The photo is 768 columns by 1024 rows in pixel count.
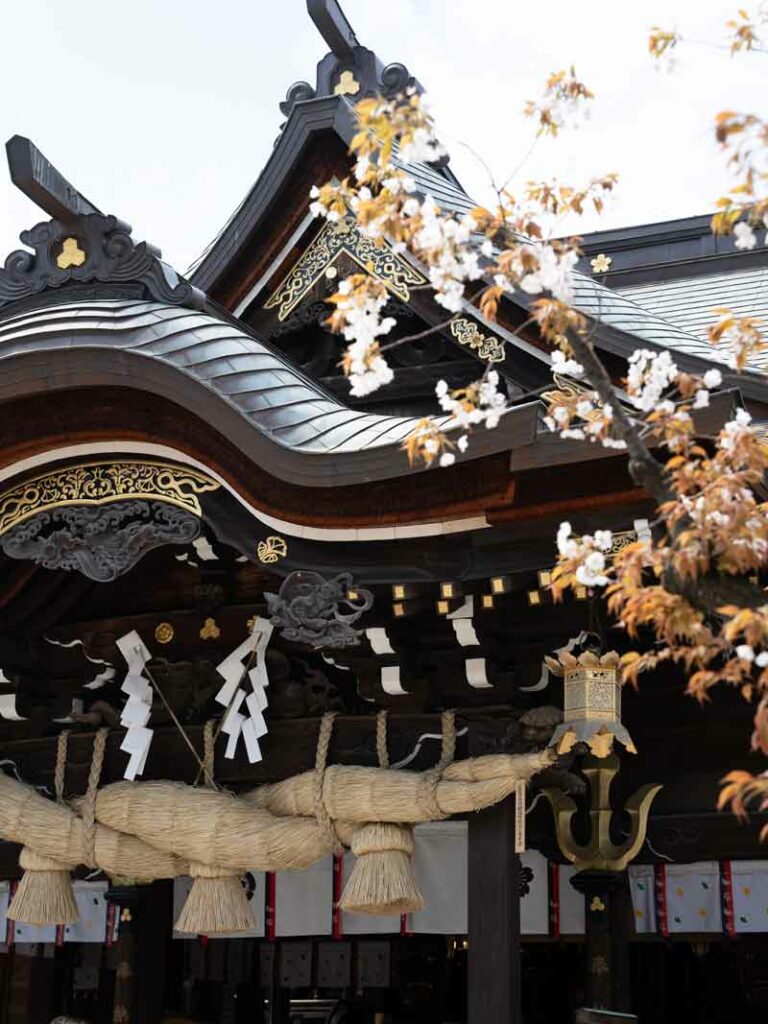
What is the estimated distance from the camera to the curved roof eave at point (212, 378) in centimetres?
666

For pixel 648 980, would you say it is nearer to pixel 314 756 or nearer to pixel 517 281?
pixel 314 756

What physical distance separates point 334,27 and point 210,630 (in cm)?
396

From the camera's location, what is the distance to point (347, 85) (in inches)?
367

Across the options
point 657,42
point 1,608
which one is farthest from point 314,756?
point 657,42

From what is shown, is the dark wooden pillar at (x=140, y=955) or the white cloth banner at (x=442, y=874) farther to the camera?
the dark wooden pillar at (x=140, y=955)

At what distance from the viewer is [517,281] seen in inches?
178

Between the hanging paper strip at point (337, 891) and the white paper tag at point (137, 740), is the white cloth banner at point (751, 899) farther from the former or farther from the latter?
the white paper tag at point (137, 740)

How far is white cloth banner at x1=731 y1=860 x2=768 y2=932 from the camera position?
7965mm

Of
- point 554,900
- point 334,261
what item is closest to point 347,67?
point 334,261

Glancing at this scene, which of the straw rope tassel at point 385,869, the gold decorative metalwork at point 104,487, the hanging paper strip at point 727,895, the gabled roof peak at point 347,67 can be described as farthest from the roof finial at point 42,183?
the hanging paper strip at point 727,895

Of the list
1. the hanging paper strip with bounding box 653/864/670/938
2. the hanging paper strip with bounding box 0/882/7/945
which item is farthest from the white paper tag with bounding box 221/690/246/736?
the hanging paper strip with bounding box 0/882/7/945

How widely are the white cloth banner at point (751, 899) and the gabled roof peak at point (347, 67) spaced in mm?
5156

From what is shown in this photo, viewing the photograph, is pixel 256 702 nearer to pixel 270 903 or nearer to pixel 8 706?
pixel 270 903

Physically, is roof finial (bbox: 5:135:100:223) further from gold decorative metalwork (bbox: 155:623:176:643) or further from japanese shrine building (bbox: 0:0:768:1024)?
gold decorative metalwork (bbox: 155:623:176:643)
